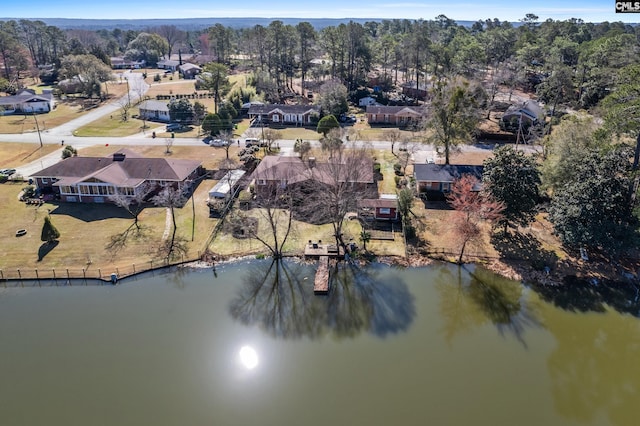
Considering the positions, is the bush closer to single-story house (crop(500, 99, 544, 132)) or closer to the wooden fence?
the wooden fence

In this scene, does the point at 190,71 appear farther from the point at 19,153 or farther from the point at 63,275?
the point at 63,275

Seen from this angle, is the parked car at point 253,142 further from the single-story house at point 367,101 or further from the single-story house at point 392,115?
the single-story house at point 367,101

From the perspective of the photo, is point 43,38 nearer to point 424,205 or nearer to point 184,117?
point 184,117

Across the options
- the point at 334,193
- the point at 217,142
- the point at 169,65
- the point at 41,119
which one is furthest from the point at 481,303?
the point at 169,65

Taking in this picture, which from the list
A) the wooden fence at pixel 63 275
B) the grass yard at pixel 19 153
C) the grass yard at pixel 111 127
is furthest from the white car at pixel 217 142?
the wooden fence at pixel 63 275

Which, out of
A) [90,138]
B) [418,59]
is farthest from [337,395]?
[418,59]

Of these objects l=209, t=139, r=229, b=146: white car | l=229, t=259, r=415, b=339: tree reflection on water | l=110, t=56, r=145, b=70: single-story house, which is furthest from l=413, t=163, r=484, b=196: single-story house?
l=110, t=56, r=145, b=70: single-story house

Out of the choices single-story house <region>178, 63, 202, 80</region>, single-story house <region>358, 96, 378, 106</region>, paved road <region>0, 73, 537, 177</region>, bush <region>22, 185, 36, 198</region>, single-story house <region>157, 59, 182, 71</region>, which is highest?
single-story house <region>157, 59, 182, 71</region>
